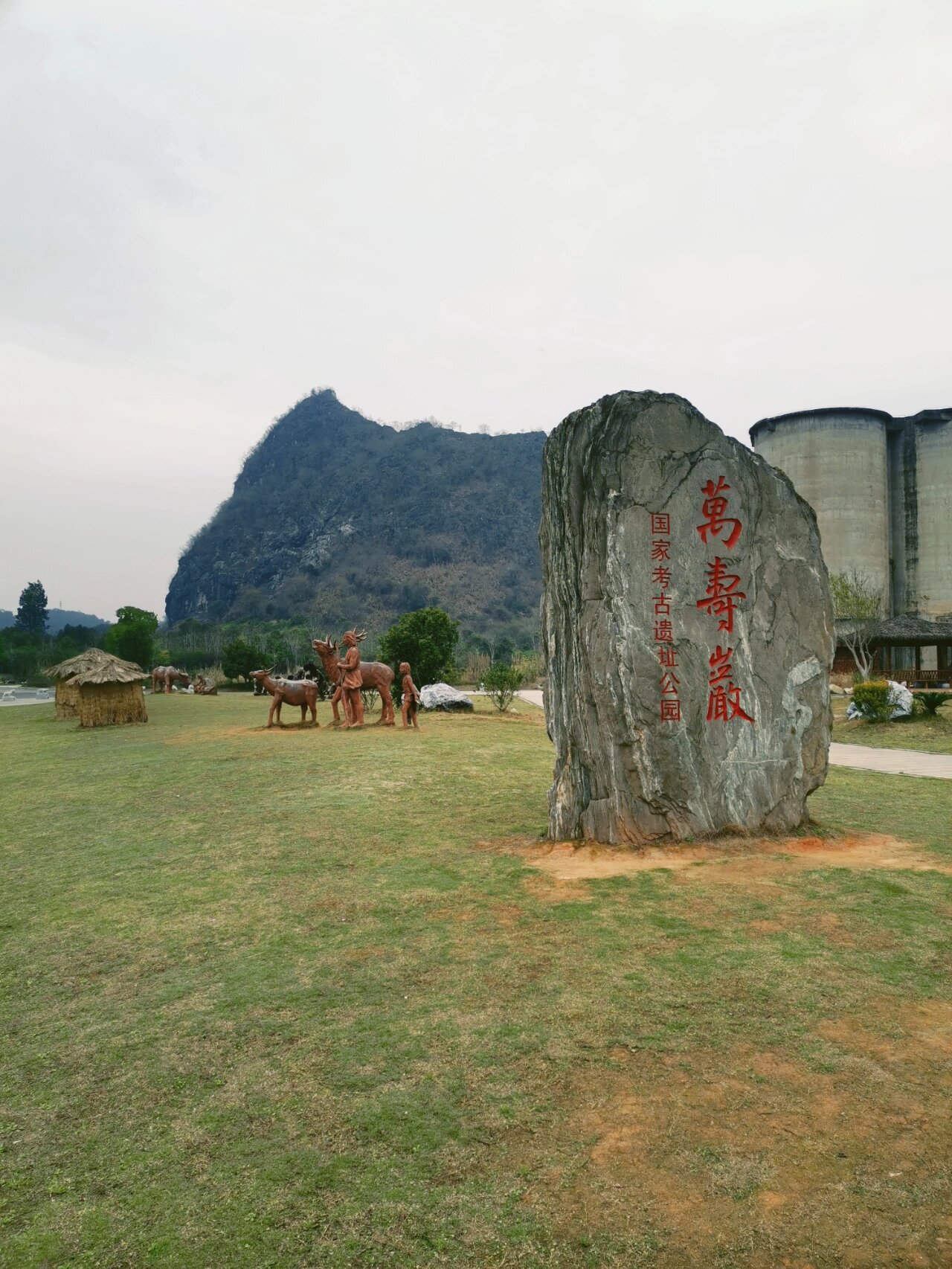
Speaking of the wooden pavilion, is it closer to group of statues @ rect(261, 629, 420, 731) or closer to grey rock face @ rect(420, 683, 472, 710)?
grey rock face @ rect(420, 683, 472, 710)

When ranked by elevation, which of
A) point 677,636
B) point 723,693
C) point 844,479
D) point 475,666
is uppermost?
point 844,479

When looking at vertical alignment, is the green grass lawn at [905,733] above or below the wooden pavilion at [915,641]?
below

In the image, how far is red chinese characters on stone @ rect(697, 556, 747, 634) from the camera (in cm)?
743

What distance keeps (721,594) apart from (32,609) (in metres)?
72.4

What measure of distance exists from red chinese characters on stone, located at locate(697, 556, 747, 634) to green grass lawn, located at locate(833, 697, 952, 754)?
10.4 meters

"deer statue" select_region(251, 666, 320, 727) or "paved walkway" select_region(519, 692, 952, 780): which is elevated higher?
"deer statue" select_region(251, 666, 320, 727)

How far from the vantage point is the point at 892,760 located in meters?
14.3

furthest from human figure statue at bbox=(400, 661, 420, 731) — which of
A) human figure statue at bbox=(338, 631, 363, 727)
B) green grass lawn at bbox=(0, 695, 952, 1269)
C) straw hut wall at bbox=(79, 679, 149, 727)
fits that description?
green grass lawn at bbox=(0, 695, 952, 1269)

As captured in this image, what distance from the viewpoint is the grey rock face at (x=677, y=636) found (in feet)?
23.6

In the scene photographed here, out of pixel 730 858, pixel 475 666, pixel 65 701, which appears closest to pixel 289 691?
pixel 65 701

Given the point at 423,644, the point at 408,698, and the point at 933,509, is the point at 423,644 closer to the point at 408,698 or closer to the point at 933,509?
the point at 408,698

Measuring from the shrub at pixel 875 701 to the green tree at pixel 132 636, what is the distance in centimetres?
3209

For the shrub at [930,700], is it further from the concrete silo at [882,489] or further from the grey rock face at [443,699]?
the concrete silo at [882,489]

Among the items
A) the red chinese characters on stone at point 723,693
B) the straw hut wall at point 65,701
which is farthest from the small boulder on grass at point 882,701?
the straw hut wall at point 65,701
